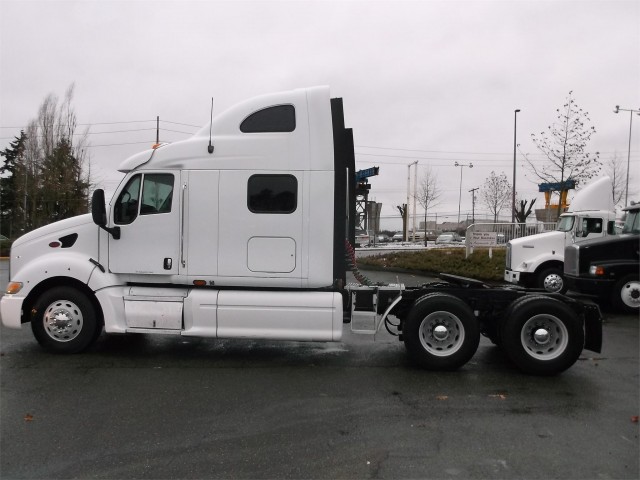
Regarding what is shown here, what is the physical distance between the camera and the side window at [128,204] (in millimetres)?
6617

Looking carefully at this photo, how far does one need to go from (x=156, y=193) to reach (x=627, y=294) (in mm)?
9847

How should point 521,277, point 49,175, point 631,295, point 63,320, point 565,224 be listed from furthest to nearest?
point 49,175
point 565,224
point 521,277
point 631,295
point 63,320

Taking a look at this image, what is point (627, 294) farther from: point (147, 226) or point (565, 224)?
point (147, 226)

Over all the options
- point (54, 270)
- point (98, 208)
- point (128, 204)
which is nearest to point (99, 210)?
point (98, 208)

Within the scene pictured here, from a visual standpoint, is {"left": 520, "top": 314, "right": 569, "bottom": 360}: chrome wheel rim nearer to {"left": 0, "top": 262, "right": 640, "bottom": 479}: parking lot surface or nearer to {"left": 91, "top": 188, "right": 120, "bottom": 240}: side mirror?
{"left": 0, "top": 262, "right": 640, "bottom": 479}: parking lot surface

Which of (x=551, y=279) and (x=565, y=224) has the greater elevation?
(x=565, y=224)

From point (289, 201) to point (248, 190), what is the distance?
0.56 meters

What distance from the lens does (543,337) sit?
5.97 meters

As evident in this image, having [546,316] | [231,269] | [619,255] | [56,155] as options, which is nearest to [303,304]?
[231,269]

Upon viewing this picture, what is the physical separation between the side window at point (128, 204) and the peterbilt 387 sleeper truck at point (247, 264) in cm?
2

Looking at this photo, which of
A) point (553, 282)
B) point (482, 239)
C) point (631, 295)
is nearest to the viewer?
point (631, 295)

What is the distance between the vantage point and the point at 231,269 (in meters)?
6.41

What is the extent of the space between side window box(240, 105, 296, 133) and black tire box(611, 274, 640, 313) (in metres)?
8.38

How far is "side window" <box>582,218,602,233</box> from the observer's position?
13125mm
